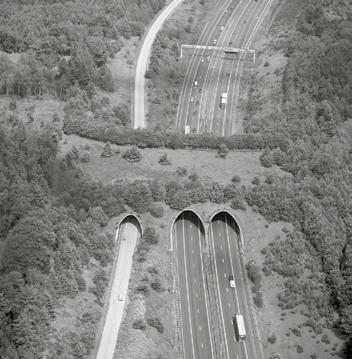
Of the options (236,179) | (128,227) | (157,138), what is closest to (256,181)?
(236,179)

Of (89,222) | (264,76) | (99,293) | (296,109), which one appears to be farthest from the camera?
(264,76)

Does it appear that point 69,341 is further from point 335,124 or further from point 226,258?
point 335,124

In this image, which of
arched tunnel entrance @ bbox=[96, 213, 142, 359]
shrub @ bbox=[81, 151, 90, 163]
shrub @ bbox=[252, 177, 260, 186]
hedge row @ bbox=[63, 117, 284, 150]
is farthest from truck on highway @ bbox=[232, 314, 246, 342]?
shrub @ bbox=[81, 151, 90, 163]

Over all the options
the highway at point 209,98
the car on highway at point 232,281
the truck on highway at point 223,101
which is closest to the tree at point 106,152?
the highway at point 209,98

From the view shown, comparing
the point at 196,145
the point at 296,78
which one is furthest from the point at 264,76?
the point at 196,145

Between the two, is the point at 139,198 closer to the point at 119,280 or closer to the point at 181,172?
the point at 181,172

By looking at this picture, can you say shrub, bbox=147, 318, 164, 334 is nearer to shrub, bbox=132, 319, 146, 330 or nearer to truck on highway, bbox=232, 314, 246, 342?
shrub, bbox=132, 319, 146, 330
